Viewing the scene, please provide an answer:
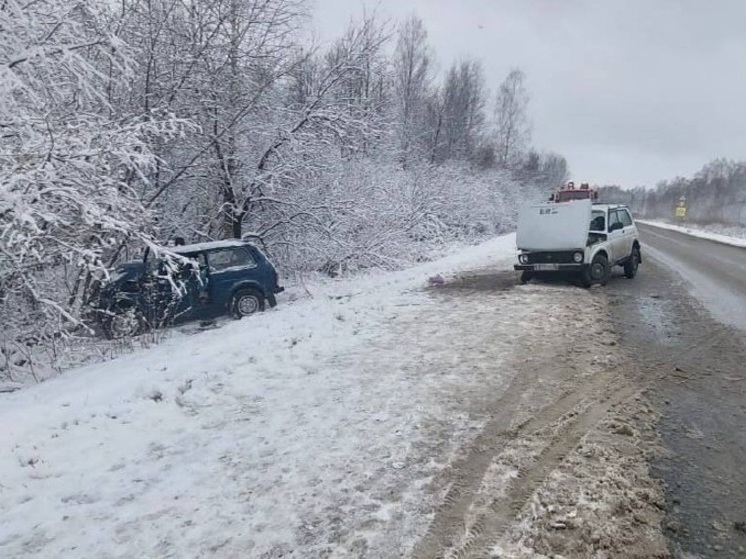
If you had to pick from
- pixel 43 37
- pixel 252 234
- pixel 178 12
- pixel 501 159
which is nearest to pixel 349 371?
pixel 43 37

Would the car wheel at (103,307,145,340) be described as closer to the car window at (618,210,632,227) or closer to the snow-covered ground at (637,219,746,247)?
the car window at (618,210,632,227)

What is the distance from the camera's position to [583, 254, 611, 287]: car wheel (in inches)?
492

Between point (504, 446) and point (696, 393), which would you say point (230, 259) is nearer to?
point (504, 446)

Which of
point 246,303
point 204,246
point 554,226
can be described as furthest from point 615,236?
point 204,246

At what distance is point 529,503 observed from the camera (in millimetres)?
3555

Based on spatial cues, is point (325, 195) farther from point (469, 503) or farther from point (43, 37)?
point (469, 503)

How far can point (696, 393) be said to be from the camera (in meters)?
5.63

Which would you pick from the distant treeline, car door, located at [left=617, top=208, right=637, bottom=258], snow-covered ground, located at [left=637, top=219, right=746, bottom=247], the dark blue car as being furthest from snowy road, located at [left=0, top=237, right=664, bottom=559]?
the distant treeline

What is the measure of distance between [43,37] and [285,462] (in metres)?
6.87

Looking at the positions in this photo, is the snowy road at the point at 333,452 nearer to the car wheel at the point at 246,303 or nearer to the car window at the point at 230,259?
the car wheel at the point at 246,303

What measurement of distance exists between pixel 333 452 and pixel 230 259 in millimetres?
7646

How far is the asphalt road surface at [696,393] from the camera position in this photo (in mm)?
3385

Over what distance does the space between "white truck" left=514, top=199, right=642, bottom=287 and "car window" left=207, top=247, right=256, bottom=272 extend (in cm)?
677

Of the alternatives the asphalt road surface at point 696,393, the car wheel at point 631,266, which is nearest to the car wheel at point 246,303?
the asphalt road surface at point 696,393
